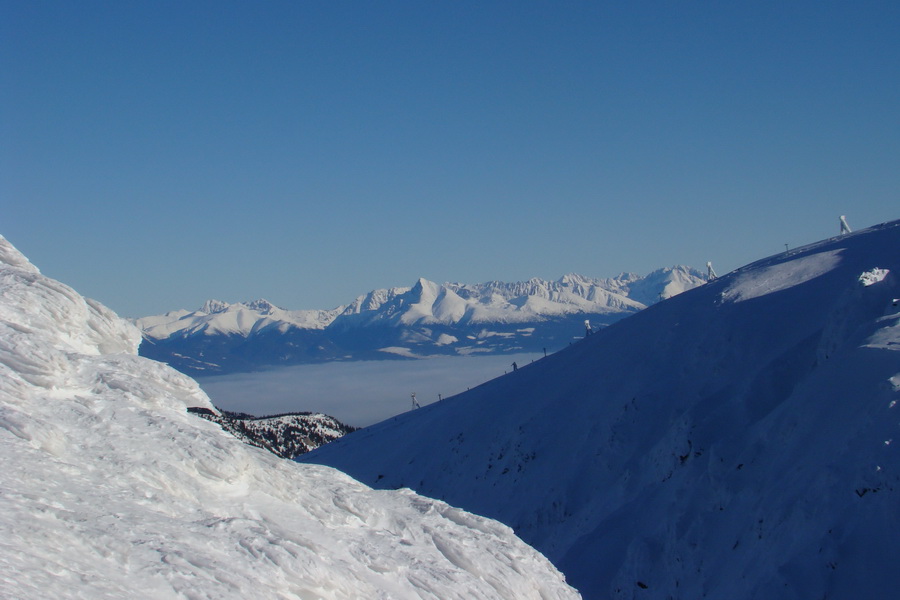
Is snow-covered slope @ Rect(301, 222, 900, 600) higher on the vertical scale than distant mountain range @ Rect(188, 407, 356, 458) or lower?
lower

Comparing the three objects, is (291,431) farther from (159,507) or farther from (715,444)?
(159,507)

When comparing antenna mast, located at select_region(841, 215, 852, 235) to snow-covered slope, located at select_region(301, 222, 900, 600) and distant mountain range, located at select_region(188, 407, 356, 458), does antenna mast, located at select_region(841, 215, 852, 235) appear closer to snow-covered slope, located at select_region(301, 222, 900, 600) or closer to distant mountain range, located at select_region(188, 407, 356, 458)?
snow-covered slope, located at select_region(301, 222, 900, 600)

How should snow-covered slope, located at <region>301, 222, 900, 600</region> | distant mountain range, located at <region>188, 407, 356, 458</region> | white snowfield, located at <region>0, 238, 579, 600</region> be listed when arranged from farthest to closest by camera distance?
distant mountain range, located at <region>188, 407, 356, 458</region> < snow-covered slope, located at <region>301, 222, 900, 600</region> < white snowfield, located at <region>0, 238, 579, 600</region>

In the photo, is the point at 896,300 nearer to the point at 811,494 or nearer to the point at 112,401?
the point at 811,494

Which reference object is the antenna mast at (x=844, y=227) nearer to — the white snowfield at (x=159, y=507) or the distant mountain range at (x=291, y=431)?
the white snowfield at (x=159, y=507)

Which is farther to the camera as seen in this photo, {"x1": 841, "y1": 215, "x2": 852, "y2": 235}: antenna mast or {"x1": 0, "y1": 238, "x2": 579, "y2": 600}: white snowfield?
{"x1": 841, "y1": 215, "x2": 852, "y2": 235}: antenna mast

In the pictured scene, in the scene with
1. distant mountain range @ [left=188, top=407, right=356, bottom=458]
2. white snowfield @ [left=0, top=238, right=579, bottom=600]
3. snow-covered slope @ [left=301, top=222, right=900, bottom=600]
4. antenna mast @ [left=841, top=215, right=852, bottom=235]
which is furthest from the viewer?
distant mountain range @ [left=188, top=407, right=356, bottom=458]

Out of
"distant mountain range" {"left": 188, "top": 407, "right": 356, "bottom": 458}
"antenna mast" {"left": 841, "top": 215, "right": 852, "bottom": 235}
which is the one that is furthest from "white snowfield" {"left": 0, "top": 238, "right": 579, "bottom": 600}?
"distant mountain range" {"left": 188, "top": 407, "right": 356, "bottom": 458}

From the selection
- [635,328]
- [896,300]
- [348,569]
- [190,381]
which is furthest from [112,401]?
[635,328]

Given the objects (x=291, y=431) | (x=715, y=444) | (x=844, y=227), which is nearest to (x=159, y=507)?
→ (x=715, y=444)
